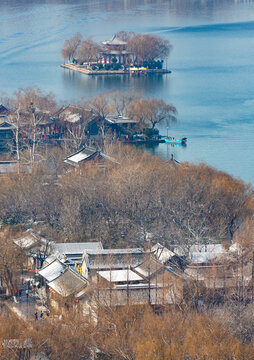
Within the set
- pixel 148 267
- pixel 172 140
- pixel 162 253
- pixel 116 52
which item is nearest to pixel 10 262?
pixel 148 267

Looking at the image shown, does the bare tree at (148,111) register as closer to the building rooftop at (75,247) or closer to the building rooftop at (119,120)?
the building rooftop at (119,120)

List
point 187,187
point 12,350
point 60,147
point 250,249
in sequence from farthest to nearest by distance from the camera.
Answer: point 60,147 < point 187,187 < point 250,249 < point 12,350

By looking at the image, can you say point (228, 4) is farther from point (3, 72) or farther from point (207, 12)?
point (3, 72)

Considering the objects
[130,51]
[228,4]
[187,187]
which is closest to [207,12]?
[228,4]

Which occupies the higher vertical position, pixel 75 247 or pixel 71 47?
pixel 71 47

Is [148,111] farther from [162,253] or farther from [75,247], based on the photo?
[162,253]

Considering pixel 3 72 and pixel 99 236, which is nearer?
pixel 99 236

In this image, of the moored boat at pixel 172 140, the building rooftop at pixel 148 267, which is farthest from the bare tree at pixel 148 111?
the building rooftop at pixel 148 267
